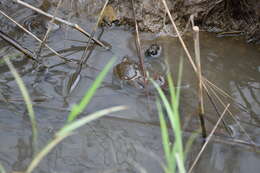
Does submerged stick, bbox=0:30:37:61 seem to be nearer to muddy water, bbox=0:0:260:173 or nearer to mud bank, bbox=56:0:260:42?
muddy water, bbox=0:0:260:173

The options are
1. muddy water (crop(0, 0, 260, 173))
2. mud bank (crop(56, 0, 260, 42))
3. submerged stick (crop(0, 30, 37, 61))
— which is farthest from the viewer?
mud bank (crop(56, 0, 260, 42))

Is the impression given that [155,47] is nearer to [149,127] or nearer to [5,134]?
[149,127]

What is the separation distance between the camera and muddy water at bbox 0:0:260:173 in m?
2.26

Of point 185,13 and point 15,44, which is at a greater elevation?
point 185,13

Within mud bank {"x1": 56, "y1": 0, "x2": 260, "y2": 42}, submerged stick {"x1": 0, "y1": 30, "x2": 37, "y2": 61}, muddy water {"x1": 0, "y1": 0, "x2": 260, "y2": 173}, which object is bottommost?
muddy water {"x1": 0, "y1": 0, "x2": 260, "y2": 173}

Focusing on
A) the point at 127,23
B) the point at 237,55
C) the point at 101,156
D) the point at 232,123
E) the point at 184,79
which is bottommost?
the point at 101,156

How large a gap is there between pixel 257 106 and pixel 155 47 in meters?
1.00

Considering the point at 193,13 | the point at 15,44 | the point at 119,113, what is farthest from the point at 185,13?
the point at 15,44

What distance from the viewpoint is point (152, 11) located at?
3168 millimetres

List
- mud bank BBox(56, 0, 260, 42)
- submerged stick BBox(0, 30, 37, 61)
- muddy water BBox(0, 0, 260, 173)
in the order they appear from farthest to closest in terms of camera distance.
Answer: mud bank BBox(56, 0, 260, 42)
submerged stick BBox(0, 30, 37, 61)
muddy water BBox(0, 0, 260, 173)

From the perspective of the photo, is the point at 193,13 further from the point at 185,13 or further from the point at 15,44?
the point at 15,44

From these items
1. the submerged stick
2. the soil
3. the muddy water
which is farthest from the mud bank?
the submerged stick

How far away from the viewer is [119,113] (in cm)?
255

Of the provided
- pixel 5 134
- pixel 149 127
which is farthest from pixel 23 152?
pixel 149 127
